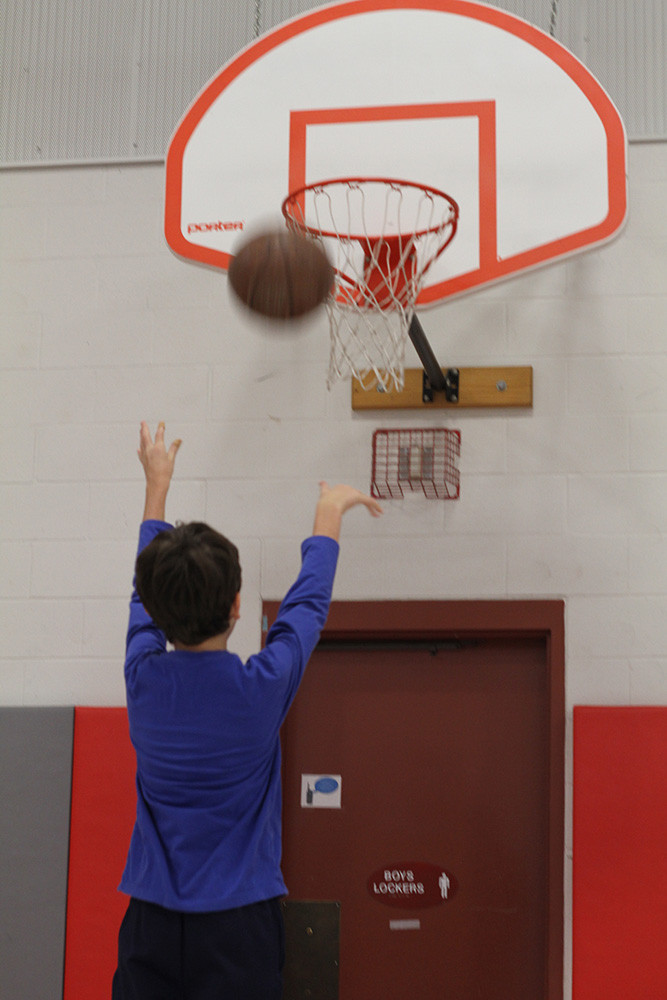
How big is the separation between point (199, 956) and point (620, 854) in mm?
1971

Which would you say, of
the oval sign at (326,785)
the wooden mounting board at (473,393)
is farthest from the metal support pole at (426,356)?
the oval sign at (326,785)

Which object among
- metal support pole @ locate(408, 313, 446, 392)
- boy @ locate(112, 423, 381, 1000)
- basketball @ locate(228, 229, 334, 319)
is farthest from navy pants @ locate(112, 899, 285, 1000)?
metal support pole @ locate(408, 313, 446, 392)

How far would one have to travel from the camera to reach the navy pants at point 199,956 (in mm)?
2336

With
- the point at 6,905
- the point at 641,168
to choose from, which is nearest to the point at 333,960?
the point at 6,905

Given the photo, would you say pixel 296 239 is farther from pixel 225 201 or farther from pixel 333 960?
pixel 333 960

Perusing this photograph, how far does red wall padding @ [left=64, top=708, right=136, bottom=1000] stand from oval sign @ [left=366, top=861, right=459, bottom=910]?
96cm

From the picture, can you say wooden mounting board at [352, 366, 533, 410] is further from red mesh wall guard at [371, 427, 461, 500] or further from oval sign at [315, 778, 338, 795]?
oval sign at [315, 778, 338, 795]

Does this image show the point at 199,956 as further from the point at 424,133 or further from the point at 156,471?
the point at 424,133

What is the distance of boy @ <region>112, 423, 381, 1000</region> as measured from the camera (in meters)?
2.36

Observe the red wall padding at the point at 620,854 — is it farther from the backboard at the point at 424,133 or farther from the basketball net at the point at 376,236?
the backboard at the point at 424,133

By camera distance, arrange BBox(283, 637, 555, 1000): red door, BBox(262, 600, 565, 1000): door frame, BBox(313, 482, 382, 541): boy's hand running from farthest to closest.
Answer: BBox(283, 637, 555, 1000): red door < BBox(262, 600, 565, 1000): door frame < BBox(313, 482, 382, 541): boy's hand

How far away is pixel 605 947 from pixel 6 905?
87.0 inches

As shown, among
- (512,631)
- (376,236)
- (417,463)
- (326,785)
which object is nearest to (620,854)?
(512,631)

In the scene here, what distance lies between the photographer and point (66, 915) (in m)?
4.09
